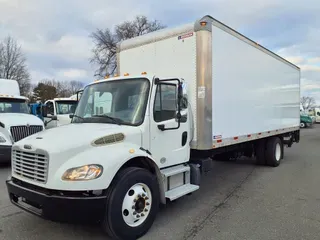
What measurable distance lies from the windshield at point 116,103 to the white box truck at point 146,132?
2 centimetres

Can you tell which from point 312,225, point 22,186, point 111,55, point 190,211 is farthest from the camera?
point 111,55

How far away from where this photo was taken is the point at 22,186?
156 inches

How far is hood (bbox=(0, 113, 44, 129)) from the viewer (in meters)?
9.20

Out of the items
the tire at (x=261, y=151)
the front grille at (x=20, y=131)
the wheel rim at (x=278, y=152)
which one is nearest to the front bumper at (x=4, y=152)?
the front grille at (x=20, y=131)

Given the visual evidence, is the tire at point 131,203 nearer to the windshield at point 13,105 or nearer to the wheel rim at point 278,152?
the wheel rim at point 278,152

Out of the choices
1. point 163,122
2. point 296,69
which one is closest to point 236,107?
point 163,122

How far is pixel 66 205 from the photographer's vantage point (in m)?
3.50

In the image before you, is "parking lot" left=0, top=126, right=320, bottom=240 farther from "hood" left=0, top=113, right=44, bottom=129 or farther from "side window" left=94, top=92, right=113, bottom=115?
"hood" left=0, top=113, right=44, bottom=129

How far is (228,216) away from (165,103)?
2230mm

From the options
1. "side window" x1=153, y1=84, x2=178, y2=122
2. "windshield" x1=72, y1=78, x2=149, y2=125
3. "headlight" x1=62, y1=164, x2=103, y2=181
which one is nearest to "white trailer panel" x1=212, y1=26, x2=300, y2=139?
"side window" x1=153, y1=84, x2=178, y2=122

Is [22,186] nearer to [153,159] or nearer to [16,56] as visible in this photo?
[153,159]

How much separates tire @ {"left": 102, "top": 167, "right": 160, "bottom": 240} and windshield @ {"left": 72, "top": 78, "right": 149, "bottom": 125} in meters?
0.87

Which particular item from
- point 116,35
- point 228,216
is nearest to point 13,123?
point 228,216

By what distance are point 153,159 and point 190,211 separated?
146 cm
